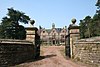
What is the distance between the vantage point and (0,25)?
5272 cm

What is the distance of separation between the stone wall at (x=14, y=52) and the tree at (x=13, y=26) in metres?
34.8

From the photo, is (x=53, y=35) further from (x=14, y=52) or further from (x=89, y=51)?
(x=14, y=52)

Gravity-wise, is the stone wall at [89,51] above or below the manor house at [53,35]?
below

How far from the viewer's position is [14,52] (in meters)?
12.7

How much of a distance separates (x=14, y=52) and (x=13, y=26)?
129ft

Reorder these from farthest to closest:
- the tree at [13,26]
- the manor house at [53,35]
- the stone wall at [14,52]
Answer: the manor house at [53,35], the tree at [13,26], the stone wall at [14,52]

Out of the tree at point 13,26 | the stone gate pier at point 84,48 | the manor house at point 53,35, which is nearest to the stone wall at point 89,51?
the stone gate pier at point 84,48

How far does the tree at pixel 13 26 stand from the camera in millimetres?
49031

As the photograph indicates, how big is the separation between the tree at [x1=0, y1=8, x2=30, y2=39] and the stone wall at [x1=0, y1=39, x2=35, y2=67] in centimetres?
3485

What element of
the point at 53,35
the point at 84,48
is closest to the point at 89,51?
the point at 84,48

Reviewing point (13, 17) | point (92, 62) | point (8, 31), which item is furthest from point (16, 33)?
point (92, 62)

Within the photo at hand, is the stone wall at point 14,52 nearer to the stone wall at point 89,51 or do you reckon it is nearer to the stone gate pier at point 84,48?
the stone gate pier at point 84,48

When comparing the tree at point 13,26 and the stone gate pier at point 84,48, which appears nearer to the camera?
the stone gate pier at point 84,48

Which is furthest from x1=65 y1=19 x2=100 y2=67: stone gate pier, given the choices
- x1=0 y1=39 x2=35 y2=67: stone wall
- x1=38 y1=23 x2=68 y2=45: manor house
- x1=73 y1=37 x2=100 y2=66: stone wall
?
x1=38 y1=23 x2=68 y2=45: manor house
